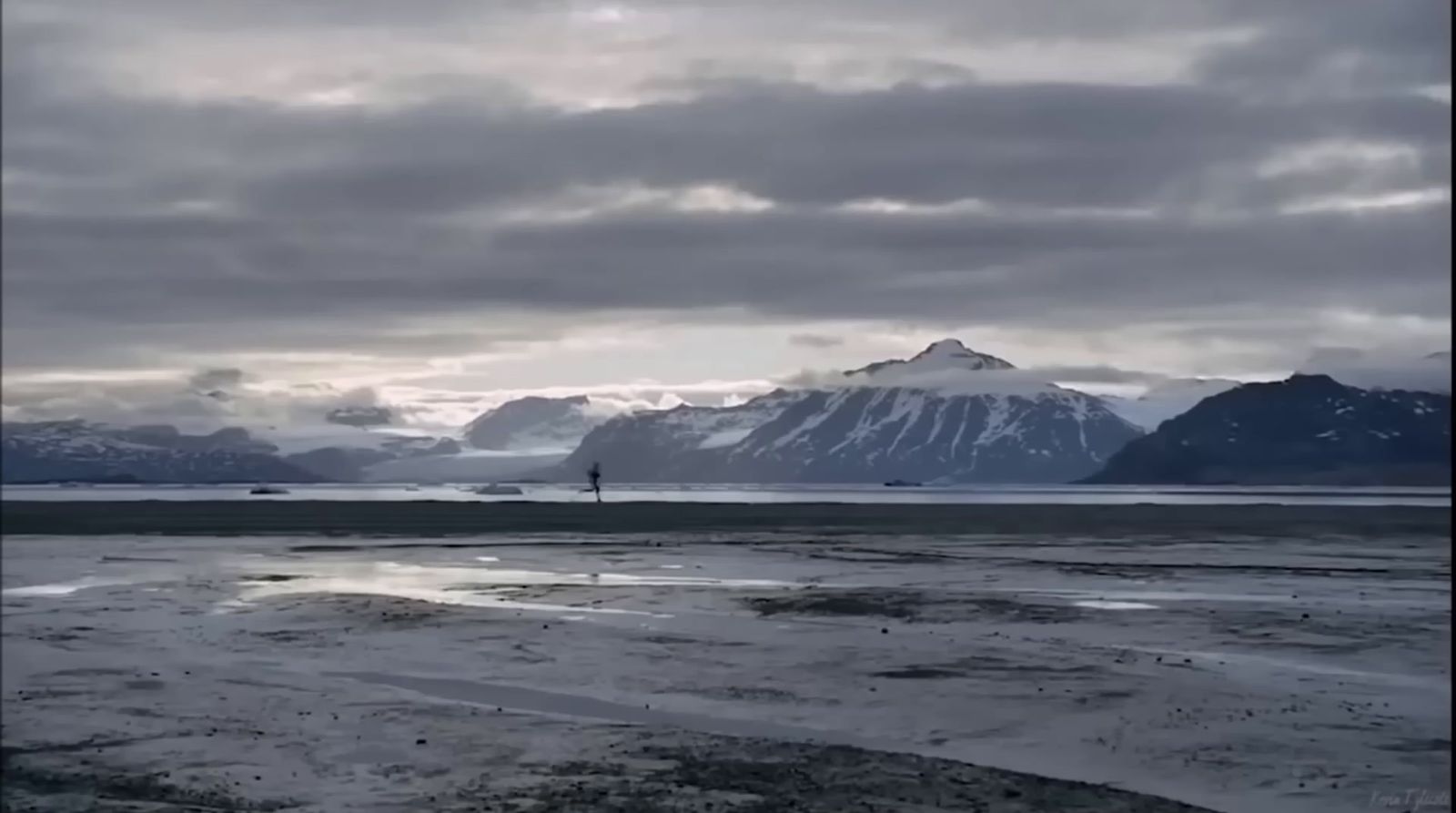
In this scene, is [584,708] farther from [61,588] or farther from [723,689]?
[61,588]

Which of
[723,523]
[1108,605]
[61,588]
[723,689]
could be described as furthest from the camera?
[723,523]

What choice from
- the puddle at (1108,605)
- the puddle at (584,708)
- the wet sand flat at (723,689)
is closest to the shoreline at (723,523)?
the wet sand flat at (723,689)

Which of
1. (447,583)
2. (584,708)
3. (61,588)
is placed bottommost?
(584,708)

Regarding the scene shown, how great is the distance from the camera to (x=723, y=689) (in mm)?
27000

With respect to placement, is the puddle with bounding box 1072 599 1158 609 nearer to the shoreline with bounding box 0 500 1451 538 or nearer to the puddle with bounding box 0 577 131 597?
the puddle with bounding box 0 577 131 597

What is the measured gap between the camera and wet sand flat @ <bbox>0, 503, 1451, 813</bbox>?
61.2 feet

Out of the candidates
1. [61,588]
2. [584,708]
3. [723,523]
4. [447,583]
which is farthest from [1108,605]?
[723,523]

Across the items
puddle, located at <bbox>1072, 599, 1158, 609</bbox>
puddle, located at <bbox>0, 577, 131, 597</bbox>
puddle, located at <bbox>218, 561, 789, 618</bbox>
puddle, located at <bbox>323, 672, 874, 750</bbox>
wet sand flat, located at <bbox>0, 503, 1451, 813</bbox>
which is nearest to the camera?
wet sand flat, located at <bbox>0, 503, 1451, 813</bbox>

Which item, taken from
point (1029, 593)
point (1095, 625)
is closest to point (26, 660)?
point (1095, 625)

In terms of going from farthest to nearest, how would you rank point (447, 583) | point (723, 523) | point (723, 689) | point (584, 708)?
point (723, 523)
point (447, 583)
point (723, 689)
point (584, 708)

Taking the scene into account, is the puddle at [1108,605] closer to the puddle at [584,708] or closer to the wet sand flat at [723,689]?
the wet sand flat at [723,689]

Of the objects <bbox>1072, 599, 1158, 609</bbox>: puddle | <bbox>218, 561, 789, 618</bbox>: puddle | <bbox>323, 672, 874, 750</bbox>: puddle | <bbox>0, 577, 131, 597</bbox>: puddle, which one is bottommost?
<bbox>323, 672, 874, 750</bbox>: puddle

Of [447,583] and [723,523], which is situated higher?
[723,523]

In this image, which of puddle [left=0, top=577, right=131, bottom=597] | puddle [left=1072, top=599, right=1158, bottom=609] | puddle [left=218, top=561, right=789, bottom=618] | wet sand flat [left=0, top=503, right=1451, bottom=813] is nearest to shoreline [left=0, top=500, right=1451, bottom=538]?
puddle [left=218, top=561, right=789, bottom=618]
